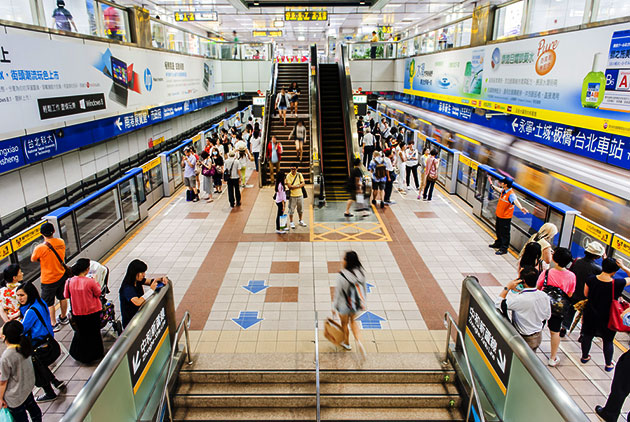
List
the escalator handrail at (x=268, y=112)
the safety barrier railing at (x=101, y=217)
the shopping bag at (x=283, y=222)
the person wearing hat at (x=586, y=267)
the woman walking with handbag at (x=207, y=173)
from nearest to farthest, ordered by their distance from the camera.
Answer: the person wearing hat at (x=586, y=267) → the safety barrier railing at (x=101, y=217) → the shopping bag at (x=283, y=222) → the woman walking with handbag at (x=207, y=173) → the escalator handrail at (x=268, y=112)

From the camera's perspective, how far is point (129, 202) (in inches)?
363

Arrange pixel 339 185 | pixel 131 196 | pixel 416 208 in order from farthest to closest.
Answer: pixel 339 185
pixel 416 208
pixel 131 196

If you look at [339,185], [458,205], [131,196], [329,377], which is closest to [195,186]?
[131,196]

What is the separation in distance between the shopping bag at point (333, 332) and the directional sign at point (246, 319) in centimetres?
128

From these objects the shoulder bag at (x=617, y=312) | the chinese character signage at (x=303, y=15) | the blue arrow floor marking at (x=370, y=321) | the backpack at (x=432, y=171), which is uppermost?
A: the chinese character signage at (x=303, y=15)

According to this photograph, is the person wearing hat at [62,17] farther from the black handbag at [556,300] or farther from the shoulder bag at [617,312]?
the shoulder bag at [617,312]

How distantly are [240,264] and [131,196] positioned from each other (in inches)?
134

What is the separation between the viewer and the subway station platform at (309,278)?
16.2ft

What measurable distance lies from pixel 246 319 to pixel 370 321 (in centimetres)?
179

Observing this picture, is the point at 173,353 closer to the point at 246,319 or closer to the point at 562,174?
the point at 246,319

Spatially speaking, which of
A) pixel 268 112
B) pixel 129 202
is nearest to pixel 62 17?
pixel 129 202

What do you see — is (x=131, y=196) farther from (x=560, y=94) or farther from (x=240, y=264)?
(x=560, y=94)

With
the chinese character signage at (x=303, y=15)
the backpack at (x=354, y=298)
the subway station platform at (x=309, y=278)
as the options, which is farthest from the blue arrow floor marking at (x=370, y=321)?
the chinese character signage at (x=303, y=15)

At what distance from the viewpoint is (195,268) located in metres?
7.58
